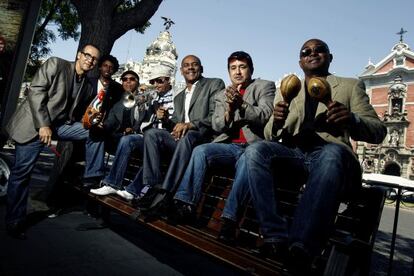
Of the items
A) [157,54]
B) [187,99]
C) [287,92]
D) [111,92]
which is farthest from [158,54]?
[287,92]

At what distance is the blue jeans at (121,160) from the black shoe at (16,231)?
1031 mm

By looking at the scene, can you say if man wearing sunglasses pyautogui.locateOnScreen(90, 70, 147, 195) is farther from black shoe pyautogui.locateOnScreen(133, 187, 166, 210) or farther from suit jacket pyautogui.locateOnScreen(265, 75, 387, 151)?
suit jacket pyautogui.locateOnScreen(265, 75, 387, 151)

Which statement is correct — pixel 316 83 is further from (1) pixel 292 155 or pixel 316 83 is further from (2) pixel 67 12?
(2) pixel 67 12

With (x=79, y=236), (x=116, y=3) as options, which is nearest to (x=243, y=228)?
(x=79, y=236)

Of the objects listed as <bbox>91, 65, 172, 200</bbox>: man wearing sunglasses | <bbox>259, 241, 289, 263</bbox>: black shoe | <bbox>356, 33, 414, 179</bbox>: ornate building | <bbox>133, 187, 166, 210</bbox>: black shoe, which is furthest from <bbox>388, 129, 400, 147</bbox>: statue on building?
<bbox>259, 241, 289, 263</bbox>: black shoe

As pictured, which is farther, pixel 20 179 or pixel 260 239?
pixel 20 179

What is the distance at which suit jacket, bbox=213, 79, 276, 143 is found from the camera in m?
3.07

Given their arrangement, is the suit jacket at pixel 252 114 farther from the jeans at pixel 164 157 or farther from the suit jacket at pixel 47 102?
the suit jacket at pixel 47 102

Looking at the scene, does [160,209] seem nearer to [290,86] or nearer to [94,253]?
[94,253]

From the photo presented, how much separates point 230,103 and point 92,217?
11.1 feet

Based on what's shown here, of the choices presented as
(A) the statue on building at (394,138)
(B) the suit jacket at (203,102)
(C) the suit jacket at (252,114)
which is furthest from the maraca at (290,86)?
(A) the statue on building at (394,138)

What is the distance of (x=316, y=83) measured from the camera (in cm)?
213

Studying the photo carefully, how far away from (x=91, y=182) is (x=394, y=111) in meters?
A: 43.5

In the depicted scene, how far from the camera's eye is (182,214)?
281 centimetres
